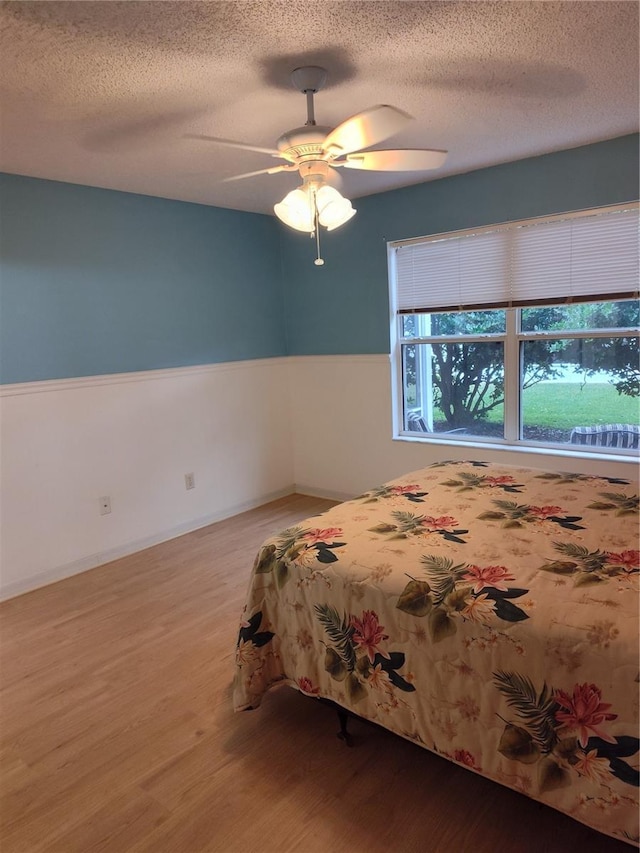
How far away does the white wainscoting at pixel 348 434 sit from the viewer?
14.0 feet

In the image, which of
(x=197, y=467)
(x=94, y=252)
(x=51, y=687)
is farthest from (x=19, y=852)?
(x=94, y=252)

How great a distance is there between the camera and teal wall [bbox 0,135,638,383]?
325 centimetres

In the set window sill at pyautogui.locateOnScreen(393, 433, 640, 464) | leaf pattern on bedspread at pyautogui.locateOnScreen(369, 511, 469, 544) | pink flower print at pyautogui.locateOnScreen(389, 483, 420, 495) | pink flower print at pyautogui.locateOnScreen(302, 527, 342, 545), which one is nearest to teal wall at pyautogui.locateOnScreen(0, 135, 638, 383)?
window sill at pyautogui.locateOnScreen(393, 433, 640, 464)

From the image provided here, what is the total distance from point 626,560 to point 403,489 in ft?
3.34

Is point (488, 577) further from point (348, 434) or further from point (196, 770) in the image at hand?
point (348, 434)

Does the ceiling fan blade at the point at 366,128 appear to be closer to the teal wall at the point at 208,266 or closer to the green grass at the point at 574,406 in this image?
the teal wall at the point at 208,266

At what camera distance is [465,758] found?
1608 millimetres

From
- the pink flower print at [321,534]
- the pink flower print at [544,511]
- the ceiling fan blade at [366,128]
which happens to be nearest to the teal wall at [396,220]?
the ceiling fan blade at [366,128]

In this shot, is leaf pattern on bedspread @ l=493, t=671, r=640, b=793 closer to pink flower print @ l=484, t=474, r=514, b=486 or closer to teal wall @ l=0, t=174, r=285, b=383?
pink flower print @ l=484, t=474, r=514, b=486

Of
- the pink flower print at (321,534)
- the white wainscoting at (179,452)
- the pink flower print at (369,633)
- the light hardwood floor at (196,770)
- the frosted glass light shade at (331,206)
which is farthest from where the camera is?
the white wainscoting at (179,452)

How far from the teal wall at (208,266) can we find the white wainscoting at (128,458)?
16cm

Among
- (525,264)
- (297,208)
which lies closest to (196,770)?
(297,208)

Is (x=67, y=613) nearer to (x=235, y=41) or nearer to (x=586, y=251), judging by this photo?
(x=235, y=41)

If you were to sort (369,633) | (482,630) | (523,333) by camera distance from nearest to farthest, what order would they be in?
(482,630) → (369,633) → (523,333)
